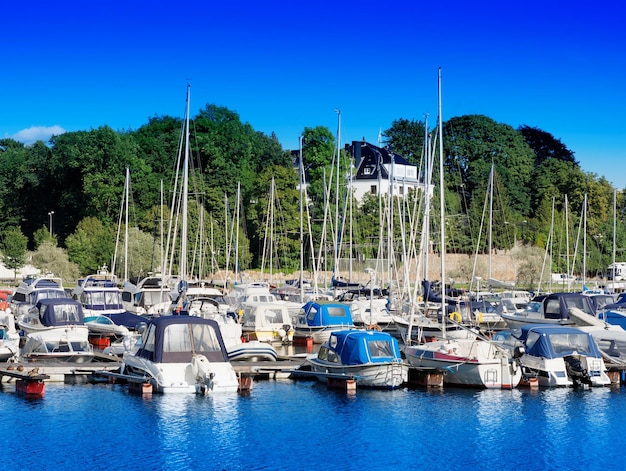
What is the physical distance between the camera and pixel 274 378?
39.5 metres

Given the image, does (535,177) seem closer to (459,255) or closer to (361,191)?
(361,191)

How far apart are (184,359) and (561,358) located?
48.8 feet

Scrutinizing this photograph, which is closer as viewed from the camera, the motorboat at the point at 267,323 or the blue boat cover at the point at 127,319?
the blue boat cover at the point at 127,319

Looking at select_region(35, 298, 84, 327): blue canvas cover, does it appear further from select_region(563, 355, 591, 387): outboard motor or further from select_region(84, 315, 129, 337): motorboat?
select_region(563, 355, 591, 387): outboard motor

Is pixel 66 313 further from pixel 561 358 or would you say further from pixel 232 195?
pixel 232 195

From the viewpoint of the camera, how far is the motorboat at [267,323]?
52.5 m

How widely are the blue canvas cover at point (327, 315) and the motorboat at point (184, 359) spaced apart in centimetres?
1666

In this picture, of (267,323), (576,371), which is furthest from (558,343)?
(267,323)

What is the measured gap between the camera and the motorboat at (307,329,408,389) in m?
36.5

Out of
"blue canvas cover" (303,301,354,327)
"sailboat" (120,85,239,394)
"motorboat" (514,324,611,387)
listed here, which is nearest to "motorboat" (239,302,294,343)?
"blue canvas cover" (303,301,354,327)

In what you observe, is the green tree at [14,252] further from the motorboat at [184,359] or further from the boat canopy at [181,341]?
the boat canopy at [181,341]

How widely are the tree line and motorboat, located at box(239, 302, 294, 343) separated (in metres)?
39.7

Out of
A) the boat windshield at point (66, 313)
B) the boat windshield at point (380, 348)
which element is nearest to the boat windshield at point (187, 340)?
the boat windshield at point (380, 348)

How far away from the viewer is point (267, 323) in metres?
53.1
